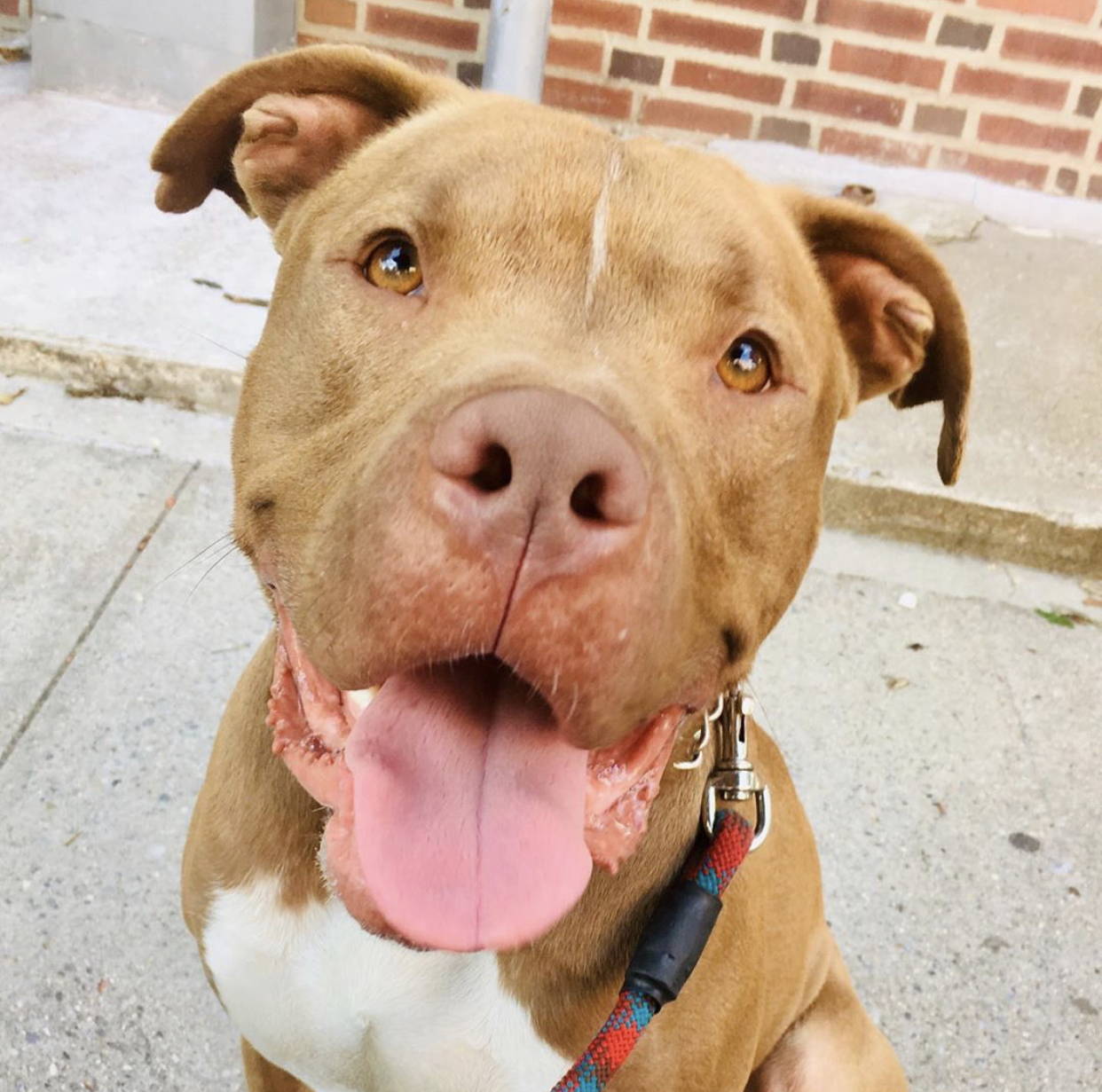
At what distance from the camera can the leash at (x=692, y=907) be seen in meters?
1.91

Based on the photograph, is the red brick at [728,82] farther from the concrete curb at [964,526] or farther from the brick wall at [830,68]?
the concrete curb at [964,526]

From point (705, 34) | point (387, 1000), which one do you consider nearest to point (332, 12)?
point (705, 34)

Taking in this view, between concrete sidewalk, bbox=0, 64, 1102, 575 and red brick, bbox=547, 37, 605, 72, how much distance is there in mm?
1493

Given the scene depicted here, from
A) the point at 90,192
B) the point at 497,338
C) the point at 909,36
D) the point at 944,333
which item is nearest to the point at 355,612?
the point at 497,338

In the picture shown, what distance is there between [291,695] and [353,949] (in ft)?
1.51

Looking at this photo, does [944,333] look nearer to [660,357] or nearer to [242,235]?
[660,357]

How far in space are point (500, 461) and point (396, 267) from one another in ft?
2.00

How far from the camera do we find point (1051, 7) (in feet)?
18.2

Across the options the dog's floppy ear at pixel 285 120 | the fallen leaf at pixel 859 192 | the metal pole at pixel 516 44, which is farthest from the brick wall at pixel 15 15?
the dog's floppy ear at pixel 285 120

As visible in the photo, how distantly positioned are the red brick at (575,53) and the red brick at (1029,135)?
1776 mm

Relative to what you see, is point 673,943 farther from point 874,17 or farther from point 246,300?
point 874,17


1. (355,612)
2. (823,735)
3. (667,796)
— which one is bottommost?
(823,735)

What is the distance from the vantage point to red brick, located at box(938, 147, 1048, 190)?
593cm

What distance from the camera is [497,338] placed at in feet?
5.69
